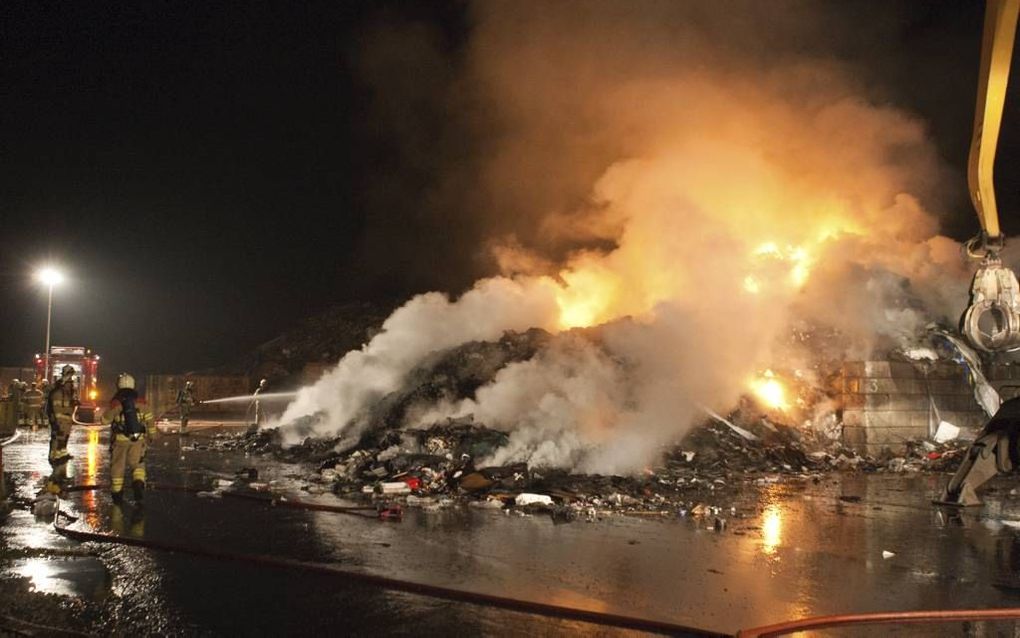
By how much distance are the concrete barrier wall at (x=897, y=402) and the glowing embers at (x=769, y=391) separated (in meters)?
1.20

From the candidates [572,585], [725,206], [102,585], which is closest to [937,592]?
[572,585]

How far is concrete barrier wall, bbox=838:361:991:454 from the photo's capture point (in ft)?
50.9

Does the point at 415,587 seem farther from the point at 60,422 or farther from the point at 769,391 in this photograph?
the point at 769,391

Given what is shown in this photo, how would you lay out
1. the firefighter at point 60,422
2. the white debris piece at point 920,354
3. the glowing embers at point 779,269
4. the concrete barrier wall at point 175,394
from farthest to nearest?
the concrete barrier wall at point 175,394 < the glowing embers at point 779,269 < the white debris piece at point 920,354 < the firefighter at point 60,422

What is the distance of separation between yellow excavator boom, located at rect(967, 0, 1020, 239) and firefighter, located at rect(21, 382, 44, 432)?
22342mm

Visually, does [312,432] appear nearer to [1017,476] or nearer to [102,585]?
[102,585]

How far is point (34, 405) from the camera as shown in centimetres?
2053

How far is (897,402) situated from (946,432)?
3.88 feet

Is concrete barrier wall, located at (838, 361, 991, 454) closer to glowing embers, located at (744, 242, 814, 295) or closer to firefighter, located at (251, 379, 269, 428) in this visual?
glowing embers, located at (744, 242, 814, 295)

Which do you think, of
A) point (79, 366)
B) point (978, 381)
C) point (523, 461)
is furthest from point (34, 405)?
point (978, 381)

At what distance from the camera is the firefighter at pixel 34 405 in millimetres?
20250

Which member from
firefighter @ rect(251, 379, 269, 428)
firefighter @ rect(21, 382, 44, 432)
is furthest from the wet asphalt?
firefighter @ rect(251, 379, 269, 428)

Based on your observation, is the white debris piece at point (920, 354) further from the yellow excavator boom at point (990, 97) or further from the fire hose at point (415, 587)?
the fire hose at point (415, 587)

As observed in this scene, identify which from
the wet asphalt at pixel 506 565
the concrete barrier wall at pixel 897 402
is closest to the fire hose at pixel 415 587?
the wet asphalt at pixel 506 565
